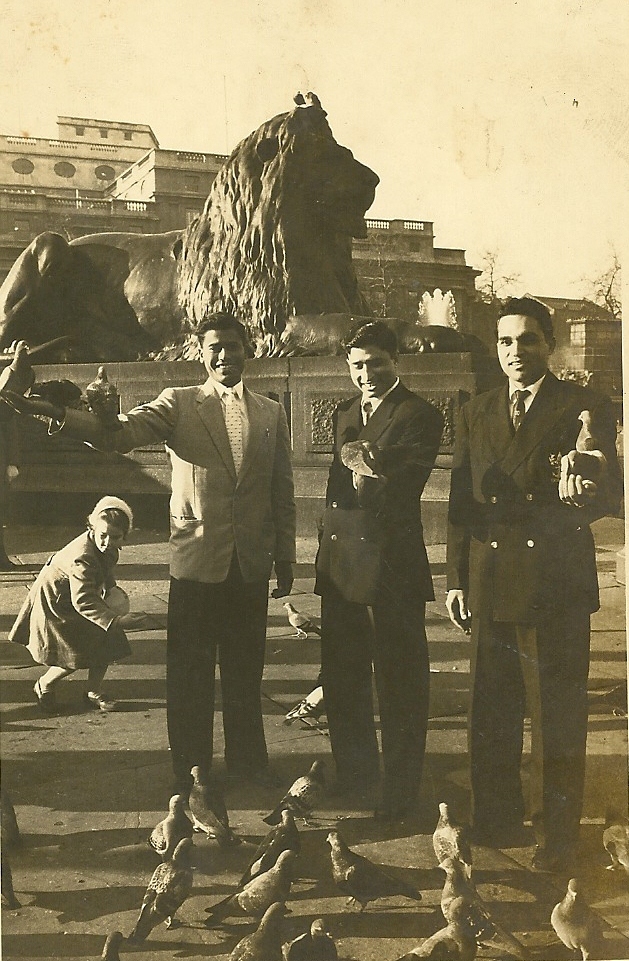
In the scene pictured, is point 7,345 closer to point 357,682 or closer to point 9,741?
point 9,741

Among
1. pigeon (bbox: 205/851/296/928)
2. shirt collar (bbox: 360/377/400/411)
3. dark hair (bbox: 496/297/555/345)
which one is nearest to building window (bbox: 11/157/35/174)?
shirt collar (bbox: 360/377/400/411)

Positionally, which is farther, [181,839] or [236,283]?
[236,283]

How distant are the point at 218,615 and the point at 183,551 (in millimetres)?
317

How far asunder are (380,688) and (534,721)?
2.30ft

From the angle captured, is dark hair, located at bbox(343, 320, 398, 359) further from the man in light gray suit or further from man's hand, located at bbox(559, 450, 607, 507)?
man's hand, located at bbox(559, 450, 607, 507)

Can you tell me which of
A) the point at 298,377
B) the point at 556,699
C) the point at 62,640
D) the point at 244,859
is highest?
the point at 298,377

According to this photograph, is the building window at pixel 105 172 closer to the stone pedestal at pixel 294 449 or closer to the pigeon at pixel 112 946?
the stone pedestal at pixel 294 449

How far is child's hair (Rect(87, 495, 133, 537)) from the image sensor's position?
3984 millimetres

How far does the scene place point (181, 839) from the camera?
12.4ft

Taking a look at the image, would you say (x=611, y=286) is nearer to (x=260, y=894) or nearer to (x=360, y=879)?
(x=360, y=879)

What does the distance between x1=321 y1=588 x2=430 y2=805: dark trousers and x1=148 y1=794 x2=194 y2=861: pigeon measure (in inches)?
27.3

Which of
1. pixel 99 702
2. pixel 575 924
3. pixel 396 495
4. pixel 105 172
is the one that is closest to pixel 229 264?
pixel 105 172

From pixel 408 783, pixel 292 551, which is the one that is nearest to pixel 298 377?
pixel 292 551

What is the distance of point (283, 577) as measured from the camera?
391 centimetres
